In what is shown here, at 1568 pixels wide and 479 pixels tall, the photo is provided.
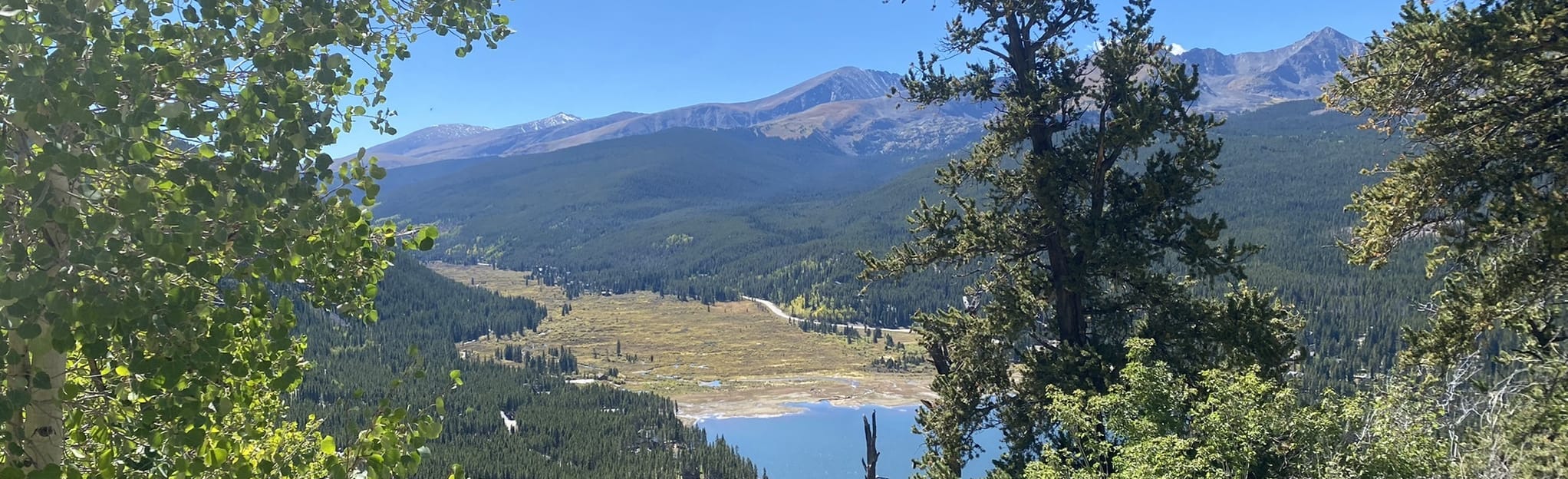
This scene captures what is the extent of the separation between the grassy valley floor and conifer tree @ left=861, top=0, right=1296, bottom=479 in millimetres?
107906

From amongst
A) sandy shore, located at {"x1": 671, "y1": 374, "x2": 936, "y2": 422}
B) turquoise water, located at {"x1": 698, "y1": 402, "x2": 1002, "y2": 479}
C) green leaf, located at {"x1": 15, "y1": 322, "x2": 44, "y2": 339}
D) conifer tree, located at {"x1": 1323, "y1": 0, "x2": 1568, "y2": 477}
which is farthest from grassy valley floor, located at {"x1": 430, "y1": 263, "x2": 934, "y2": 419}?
green leaf, located at {"x1": 15, "y1": 322, "x2": 44, "y2": 339}

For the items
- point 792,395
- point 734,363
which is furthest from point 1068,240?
point 734,363

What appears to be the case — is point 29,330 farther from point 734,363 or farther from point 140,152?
point 734,363

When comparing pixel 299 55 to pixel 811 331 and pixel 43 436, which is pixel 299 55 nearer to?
pixel 43 436

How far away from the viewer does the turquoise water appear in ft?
309

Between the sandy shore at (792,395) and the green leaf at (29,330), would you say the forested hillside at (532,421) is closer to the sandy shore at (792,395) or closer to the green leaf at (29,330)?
the sandy shore at (792,395)

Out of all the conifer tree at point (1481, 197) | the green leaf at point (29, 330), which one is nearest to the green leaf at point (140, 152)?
the green leaf at point (29, 330)

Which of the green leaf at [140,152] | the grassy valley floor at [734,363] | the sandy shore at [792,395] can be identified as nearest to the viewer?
the green leaf at [140,152]

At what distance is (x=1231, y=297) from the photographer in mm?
13320

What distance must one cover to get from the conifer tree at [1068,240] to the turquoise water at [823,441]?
69258 mm

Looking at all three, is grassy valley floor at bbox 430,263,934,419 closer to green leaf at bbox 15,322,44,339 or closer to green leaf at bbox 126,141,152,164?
green leaf at bbox 126,141,152,164

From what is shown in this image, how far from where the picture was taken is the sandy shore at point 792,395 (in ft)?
405

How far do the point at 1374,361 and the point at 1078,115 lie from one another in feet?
391

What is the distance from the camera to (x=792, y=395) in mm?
131500
